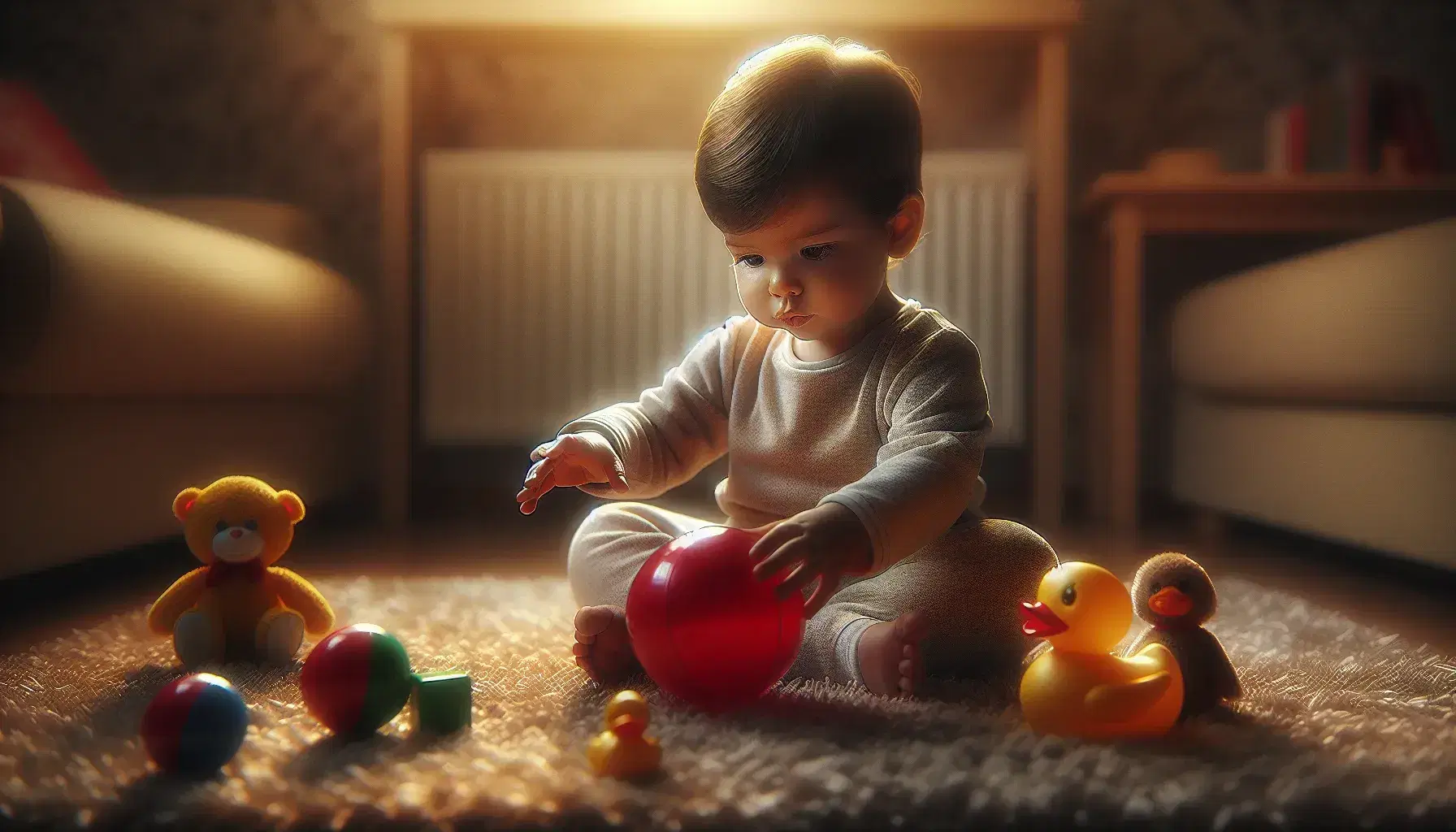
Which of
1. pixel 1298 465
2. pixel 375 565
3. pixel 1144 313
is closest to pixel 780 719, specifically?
pixel 375 565

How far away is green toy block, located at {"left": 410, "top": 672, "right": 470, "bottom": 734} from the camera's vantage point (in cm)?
64

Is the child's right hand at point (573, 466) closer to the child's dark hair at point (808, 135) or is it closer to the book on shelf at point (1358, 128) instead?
the child's dark hair at point (808, 135)

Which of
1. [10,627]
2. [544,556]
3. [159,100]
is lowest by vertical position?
[544,556]

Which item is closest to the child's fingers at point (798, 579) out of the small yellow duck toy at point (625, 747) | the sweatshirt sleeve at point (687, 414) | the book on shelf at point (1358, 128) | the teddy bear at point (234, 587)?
the small yellow duck toy at point (625, 747)

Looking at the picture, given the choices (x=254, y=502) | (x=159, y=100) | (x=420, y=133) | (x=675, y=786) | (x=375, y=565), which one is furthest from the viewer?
(x=159, y=100)

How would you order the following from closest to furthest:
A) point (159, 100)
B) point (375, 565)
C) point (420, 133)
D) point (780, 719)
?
point (780, 719) → point (375, 565) → point (420, 133) → point (159, 100)

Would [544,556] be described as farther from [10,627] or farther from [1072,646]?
[1072,646]

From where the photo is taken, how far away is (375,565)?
138 centimetres

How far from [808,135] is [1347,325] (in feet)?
2.72

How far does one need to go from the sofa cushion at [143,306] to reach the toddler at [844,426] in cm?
53

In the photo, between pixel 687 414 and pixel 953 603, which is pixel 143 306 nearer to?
pixel 687 414

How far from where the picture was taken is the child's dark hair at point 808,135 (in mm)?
728

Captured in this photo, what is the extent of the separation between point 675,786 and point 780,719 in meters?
0.13

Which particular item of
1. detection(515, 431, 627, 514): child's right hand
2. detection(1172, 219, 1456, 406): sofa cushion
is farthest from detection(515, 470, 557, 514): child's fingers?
detection(1172, 219, 1456, 406): sofa cushion
